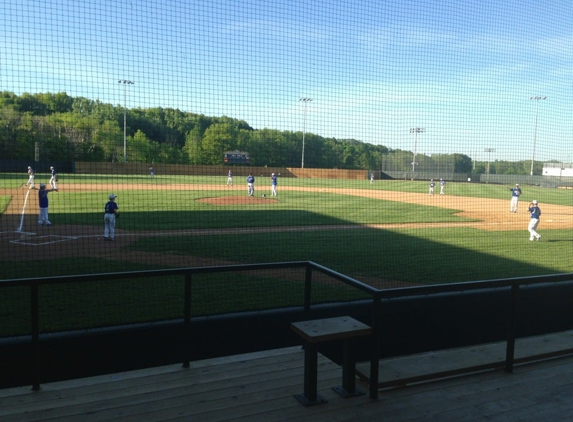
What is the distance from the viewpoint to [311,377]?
353 centimetres

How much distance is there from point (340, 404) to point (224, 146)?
533cm

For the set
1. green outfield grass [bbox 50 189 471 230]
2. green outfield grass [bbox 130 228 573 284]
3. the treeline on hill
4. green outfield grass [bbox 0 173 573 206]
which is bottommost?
green outfield grass [bbox 50 189 471 230]

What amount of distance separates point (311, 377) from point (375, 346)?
0.49 m

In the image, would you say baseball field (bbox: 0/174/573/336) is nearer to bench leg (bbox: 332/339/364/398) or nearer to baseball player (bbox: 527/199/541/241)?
baseball player (bbox: 527/199/541/241)

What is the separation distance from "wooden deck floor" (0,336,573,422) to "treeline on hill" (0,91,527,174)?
12.3 feet

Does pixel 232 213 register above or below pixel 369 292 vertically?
below

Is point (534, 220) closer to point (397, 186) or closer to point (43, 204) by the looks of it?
point (43, 204)

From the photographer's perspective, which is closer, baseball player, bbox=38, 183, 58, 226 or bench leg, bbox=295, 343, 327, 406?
bench leg, bbox=295, 343, 327, 406

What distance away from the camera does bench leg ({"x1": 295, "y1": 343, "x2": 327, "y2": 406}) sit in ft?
11.5


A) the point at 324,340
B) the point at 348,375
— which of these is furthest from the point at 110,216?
the point at 324,340

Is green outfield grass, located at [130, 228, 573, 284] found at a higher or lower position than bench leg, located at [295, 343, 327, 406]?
lower

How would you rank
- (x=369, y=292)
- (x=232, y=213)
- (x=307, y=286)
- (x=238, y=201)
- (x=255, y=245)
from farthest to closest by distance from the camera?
(x=238, y=201) < (x=232, y=213) < (x=255, y=245) < (x=307, y=286) < (x=369, y=292)

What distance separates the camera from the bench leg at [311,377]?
138 inches

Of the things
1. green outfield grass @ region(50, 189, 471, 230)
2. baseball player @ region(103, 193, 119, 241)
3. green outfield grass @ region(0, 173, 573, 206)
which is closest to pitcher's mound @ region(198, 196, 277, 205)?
green outfield grass @ region(50, 189, 471, 230)
